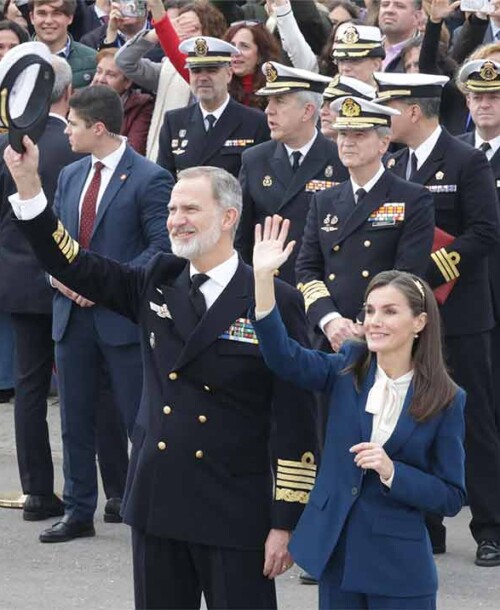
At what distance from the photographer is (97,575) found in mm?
7316

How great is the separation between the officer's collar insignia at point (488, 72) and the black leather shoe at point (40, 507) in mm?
3103

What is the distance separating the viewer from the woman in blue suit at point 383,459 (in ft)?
16.4

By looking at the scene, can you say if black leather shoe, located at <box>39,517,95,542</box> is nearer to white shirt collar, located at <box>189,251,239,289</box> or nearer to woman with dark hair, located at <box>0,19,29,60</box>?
white shirt collar, located at <box>189,251,239,289</box>

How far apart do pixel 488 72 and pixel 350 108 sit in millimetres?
1126

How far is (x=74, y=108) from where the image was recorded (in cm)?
781

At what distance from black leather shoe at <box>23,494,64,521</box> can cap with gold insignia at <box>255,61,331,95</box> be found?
240cm

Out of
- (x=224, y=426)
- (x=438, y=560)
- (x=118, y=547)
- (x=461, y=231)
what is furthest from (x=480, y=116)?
(x=224, y=426)

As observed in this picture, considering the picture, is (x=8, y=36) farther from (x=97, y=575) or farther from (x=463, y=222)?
(x=97, y=575)

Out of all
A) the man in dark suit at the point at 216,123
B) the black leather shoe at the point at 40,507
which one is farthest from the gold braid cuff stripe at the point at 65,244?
the man in dark suit at the point at 216,123

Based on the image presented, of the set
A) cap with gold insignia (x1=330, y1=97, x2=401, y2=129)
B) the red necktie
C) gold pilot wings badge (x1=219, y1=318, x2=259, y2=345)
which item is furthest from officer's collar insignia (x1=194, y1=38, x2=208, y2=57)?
gold pilot wings badge (x1=219, y1=318, x2=259, y2=345)

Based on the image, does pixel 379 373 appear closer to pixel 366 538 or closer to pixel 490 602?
pixel 366 538

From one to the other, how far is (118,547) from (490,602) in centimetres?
193

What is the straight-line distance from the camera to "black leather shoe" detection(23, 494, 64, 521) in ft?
27.0

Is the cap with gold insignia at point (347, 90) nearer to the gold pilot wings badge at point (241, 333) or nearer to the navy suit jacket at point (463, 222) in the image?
the navy suit jacket at point (463, 222)
